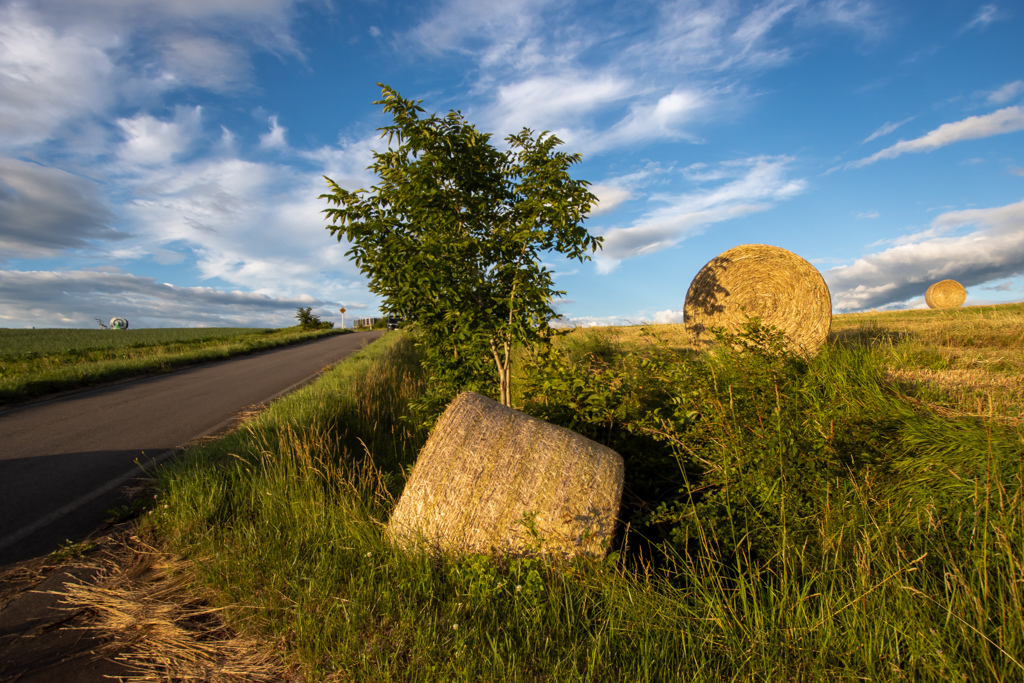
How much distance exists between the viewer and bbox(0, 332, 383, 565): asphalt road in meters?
4.23

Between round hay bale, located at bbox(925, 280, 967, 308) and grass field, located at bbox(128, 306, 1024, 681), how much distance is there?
793 inches

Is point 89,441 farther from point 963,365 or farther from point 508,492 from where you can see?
point 963,365

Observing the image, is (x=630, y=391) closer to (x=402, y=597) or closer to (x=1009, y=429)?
(x=1009, y=429)

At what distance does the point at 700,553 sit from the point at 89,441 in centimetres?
798

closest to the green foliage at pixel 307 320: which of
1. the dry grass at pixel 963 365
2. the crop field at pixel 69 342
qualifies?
the crop field at pixel 69 342

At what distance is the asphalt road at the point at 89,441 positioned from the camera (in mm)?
4227

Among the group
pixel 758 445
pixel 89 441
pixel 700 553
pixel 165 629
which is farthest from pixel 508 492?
pixel 89 441

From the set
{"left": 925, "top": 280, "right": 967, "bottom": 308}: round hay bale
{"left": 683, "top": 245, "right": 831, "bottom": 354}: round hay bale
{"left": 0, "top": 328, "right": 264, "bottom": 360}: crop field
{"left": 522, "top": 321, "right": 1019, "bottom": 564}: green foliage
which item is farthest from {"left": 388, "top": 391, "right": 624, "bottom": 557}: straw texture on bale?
{"left": 925, "top": 280, "right": 967, "bottom": 308}: round hay bale

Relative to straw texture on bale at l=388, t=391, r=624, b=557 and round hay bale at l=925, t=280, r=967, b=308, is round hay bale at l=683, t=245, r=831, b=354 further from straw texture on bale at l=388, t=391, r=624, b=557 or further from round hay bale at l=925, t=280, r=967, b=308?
round hay bale at l=925, t=280, r=967, b=308

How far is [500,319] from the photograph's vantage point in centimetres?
497

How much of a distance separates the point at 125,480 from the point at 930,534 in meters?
7.18

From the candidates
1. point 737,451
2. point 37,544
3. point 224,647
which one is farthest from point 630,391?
point 37,544

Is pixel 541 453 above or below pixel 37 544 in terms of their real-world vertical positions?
above

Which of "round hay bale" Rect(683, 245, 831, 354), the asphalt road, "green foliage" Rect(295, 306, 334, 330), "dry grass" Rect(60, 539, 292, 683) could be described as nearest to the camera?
"dry grass" Rect(60, 539, 292, 683)
